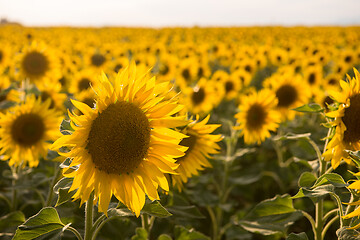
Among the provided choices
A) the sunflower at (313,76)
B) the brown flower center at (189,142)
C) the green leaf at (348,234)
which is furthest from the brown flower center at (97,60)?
the green leaf at (348,234)

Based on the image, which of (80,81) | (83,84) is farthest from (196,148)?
(80,81)

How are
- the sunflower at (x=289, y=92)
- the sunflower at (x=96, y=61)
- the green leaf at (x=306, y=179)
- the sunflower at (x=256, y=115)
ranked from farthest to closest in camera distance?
the sunflower at (x=96, y=61) → the sunflower at (x=289, y=92) → the sunflower at (x=256, y=115) → the green leaf at (x=306, y=179)

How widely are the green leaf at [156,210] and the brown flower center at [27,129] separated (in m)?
1.85

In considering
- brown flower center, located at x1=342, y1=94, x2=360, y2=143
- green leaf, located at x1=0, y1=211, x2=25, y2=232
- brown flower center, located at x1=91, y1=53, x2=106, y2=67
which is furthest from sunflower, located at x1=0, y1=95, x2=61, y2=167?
brown flower center, located at x1=91, y1=53, x2=106, y2=67

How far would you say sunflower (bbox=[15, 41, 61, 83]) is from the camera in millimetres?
5195

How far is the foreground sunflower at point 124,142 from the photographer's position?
1622mm

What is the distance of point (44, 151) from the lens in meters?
A: 3.33

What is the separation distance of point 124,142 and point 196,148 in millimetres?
1028

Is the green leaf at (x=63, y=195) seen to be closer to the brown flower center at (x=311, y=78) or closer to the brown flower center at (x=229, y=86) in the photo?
the brown flower center at (x=229, y=86)

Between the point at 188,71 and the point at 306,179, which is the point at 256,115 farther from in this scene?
the point at 188,71

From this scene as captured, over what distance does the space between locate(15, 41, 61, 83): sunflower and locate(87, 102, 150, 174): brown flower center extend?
156 inches

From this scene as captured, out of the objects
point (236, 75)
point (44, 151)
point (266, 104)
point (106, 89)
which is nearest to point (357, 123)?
point (106, 89)

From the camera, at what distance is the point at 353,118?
205cm

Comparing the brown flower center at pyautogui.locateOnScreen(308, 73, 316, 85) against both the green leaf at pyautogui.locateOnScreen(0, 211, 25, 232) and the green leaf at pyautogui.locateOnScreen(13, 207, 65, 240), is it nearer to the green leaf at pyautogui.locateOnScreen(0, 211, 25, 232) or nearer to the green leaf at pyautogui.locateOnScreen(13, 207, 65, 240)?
the green leaf at pyautogui.locateOnScreen(0, 211, 25, 232)
